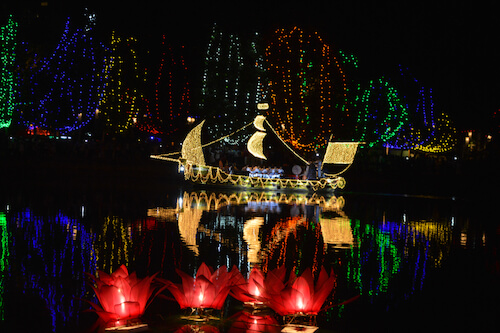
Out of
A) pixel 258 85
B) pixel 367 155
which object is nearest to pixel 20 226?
pixel 258 85

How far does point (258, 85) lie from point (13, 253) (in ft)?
84.9

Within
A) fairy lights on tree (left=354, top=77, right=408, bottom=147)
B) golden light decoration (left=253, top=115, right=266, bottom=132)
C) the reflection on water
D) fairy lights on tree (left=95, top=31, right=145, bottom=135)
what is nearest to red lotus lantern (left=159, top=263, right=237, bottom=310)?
the reflection on water

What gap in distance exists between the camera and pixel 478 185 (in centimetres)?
2791

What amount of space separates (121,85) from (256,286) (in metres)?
28.5

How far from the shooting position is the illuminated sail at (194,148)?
2561 centimetres

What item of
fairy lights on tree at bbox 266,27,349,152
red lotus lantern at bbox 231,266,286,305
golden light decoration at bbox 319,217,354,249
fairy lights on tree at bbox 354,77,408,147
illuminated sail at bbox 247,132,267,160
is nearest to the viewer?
red lotus lantern at bbox 231,266,286,305

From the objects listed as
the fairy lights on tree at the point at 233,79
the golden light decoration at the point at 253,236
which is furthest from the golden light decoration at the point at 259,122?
the golden light decoration at the point at 253,236

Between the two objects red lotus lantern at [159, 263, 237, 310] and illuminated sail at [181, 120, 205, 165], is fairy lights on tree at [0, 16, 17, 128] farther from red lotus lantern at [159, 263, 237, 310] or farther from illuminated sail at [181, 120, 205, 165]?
red lotus lantern at [159, 263, 237, 310]

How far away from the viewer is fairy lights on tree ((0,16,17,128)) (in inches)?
1177

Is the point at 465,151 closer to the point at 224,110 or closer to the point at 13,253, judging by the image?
the point at 224,110

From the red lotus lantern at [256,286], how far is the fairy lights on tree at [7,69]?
2724cm

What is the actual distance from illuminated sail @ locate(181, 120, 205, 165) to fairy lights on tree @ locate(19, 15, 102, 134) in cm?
789

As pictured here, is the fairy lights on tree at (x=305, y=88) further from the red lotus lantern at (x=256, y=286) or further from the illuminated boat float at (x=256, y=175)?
the red lotus lantern at (x=256, y=286)

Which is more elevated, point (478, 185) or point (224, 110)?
point (224, 110)
